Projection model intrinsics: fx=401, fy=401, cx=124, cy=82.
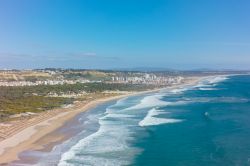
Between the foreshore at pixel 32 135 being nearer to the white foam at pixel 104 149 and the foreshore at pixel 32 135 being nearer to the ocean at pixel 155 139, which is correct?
the ocean at pixel 155 139

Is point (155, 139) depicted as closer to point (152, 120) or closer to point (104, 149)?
point (104, 149)

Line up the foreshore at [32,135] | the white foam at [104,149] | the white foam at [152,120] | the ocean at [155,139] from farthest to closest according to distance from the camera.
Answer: the white foam at [152,120] < the foreshore at [32,135] < the ocean at [155,139] < the white foam at [104,149]

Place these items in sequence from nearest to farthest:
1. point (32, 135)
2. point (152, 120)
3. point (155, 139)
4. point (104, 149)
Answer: point (104, 149), point (155, 139), point (32, 135), point (152, 120)

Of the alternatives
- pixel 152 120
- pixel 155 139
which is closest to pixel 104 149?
pixel 155 139

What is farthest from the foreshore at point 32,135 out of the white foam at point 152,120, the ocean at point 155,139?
the white foam at point 152,120

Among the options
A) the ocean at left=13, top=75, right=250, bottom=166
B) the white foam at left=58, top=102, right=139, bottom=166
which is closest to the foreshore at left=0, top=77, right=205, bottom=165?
the ocean at left=13, top=75, right=250, bottom=166

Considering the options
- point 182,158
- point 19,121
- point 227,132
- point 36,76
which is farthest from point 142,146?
point 36,76

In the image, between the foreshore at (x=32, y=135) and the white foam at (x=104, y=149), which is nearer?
the white foam at (x=104, y=149)

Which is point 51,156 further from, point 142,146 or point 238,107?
point 238,107

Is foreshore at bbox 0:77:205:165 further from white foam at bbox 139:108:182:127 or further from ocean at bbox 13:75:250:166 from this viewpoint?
white foam at bbox 139:108:182:127
